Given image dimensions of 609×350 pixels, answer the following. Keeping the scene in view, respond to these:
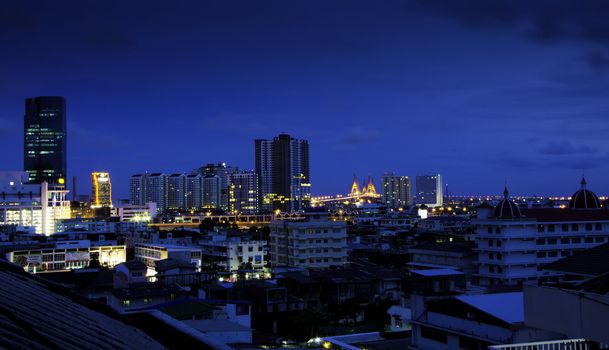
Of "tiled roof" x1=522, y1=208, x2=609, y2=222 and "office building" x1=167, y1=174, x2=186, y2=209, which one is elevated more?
"office building" x1=167, y1=174, x2=186, y2=209

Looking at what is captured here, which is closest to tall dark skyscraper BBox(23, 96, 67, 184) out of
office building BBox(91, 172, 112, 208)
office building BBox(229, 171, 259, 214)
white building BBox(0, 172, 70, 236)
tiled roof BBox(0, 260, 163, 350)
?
office building BBox(91, 172, 112, 208)

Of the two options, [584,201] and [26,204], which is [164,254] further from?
[26,204]

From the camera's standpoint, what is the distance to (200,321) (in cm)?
1111

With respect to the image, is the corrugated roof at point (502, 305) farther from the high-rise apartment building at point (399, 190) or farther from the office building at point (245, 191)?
the high-rise apartment building at point (399, 190)

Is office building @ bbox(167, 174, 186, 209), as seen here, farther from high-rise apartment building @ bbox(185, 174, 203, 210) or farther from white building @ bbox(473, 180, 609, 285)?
white building @ bbox(473, 180, 609, 285)

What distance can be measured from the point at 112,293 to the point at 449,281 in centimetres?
830

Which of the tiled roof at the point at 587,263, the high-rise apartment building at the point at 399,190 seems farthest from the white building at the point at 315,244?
the high-rise apartment building at the point at 399,190

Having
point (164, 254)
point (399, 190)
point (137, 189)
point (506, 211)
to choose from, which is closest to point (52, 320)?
point (506, 211)

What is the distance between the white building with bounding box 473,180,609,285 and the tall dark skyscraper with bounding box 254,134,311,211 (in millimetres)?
71039

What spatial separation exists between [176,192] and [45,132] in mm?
23968

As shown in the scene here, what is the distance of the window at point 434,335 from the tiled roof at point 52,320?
6.37 meters

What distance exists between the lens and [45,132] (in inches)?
3922

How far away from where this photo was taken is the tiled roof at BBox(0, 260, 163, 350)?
64.7 inches

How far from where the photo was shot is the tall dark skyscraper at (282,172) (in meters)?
93.2
